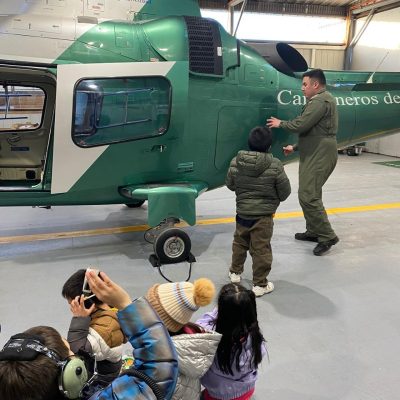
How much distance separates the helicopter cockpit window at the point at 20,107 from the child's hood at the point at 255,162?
2.79 meters

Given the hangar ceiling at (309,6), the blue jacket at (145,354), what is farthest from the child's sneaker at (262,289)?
the hangar ceiling at (309,6)

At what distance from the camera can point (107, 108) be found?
12.5 feet

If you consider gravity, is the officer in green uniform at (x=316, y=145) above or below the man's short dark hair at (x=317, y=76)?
below

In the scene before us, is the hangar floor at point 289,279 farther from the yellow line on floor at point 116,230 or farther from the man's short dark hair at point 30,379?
the man's short dark hair at point 30,379

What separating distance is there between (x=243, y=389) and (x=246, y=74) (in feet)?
11.1

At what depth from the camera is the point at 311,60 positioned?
14648 mm

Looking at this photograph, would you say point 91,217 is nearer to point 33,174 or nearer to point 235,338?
point 33,174

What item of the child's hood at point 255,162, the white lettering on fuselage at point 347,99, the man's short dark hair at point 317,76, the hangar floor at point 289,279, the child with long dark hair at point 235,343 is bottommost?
the hangar floor at point 289,279

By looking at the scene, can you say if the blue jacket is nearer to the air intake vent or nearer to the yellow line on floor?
the air intake vent

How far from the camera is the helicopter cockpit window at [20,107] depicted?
466cm

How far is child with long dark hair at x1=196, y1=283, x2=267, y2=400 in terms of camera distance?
164 centimetres

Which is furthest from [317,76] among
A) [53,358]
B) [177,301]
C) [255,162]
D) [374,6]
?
[374,6]

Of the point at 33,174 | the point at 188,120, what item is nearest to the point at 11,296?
the point at 33,174

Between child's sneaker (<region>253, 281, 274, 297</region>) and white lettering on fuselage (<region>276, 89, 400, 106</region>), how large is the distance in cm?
214
